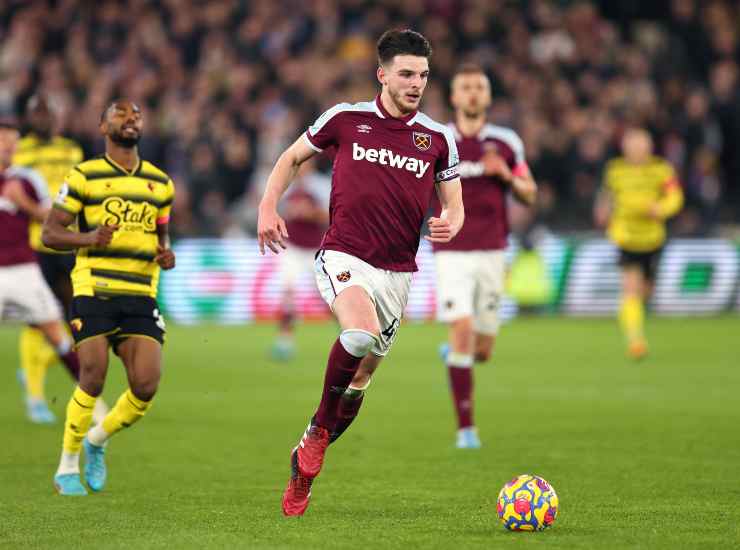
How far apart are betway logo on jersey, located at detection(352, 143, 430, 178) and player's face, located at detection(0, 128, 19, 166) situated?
4.31m

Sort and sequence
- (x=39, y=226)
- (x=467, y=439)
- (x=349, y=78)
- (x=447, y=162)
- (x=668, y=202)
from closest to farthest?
(x=447, y=162) < (x=467, y=439) < (x=39, y=226) < (x=668, y=202) < (x=349, y=78)

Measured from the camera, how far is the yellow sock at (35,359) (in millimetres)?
12016

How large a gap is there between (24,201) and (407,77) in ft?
15.6

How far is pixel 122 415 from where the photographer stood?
8.36 meters

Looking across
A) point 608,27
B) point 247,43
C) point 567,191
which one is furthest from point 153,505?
point 608,27

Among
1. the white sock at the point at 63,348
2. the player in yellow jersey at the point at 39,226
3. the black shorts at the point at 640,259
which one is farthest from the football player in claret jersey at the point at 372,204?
the black shorts at the point at 640,259

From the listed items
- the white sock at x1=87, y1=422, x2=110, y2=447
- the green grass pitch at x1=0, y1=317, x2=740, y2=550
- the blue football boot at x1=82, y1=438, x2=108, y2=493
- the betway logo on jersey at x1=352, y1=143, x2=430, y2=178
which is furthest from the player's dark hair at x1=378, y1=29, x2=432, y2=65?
the blue football boot at x1=82, y1=438, x2=108, y2=493

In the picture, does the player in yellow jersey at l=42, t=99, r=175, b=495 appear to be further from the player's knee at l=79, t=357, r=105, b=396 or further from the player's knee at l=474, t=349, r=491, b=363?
the player's knee at l=474, t=349, r=491, b=363

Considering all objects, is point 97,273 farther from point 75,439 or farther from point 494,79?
point 494,79

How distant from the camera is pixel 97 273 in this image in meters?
8.39

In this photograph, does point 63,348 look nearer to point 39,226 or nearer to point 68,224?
point 39,226

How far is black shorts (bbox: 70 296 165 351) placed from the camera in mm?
8297

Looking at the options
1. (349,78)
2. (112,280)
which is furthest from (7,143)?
(349,78)

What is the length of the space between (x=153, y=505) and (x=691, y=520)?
2.93 meters
